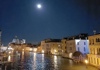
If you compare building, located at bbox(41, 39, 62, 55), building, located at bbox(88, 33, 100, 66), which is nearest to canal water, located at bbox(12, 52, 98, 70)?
building, located at bbox(88, 33, 100, 66)

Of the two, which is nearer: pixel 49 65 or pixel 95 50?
pixel 95 50

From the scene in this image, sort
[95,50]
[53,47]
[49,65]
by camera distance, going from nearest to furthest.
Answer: [95,50] → [49,65] → [53,47]

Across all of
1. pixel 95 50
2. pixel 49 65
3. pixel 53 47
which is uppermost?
pixel 53 47

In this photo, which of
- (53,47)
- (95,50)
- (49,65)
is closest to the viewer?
(95,50)

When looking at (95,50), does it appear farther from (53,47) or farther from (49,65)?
(53,47)

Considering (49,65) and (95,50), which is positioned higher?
(95,50)

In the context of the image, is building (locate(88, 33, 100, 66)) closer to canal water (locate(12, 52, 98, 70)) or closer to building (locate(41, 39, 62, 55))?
canal water (locate(12, 52, 98, 70))

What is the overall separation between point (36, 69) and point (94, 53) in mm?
17259

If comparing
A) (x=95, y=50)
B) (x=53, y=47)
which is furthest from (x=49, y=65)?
(x=53, y=47)

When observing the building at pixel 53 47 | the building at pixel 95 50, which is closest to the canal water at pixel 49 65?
the building at pixel 95 50

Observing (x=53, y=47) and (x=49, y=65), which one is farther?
(x=53, y=47)

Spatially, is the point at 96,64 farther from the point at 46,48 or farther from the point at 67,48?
the point at 46,48

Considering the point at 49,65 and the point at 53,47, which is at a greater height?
the point at 53,47

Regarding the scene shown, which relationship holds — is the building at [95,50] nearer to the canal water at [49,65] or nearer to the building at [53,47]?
the canal water at [49,65]
